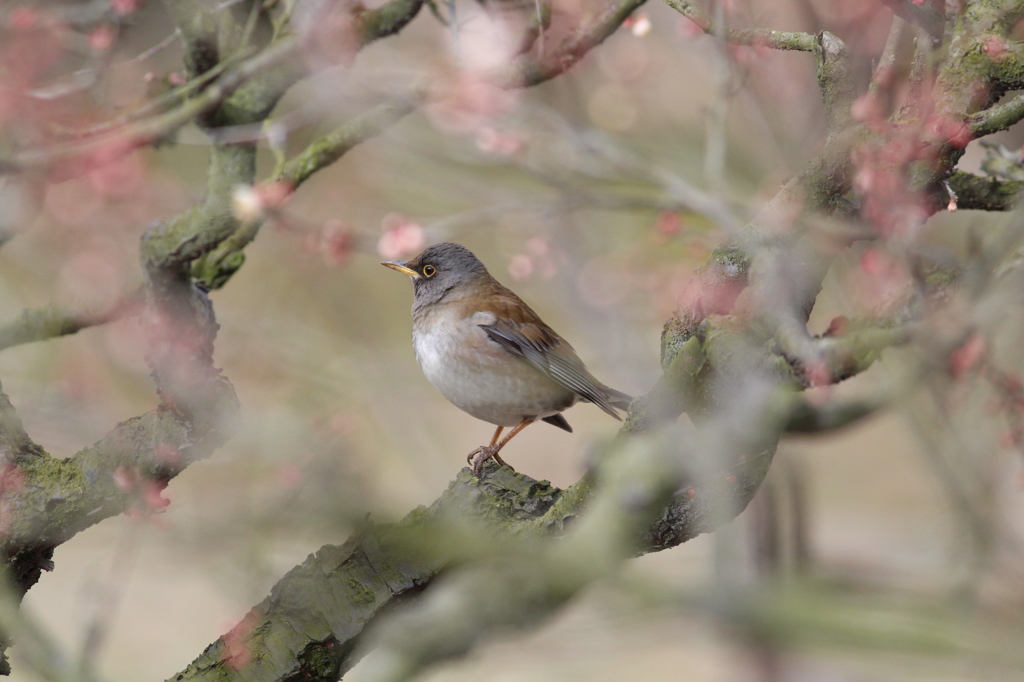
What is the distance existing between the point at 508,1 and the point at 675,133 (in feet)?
17.7

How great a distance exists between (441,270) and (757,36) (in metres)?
2.37

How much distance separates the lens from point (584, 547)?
1.88 m

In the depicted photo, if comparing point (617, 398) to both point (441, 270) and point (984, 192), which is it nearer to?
point (441, 270)

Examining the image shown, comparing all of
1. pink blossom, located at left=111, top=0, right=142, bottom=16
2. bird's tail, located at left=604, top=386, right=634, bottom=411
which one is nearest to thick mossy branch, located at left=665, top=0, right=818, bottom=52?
bird's tail, located at left=604, top=386, right=634, bottom=411

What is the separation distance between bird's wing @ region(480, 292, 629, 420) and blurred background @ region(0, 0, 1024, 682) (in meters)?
0.27

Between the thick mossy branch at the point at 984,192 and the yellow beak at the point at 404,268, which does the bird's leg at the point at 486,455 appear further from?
the thick mossy branch at the point at 984,192

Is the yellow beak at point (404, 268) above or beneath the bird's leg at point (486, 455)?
above

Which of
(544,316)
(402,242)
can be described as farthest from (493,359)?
(544,316)

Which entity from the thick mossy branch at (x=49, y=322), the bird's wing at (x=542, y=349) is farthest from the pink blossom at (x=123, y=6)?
the bird's wing at (x=542, y=349)

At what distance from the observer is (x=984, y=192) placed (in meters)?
3.18

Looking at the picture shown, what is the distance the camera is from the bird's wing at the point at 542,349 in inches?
159

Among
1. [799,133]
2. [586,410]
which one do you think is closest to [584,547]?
[799,133]

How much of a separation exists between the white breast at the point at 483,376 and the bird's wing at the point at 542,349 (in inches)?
1.7

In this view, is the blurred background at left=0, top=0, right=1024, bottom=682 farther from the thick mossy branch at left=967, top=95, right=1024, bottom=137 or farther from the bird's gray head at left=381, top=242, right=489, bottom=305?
the thick mossy branch at left=967, top=95, right=1024, bottom=137
